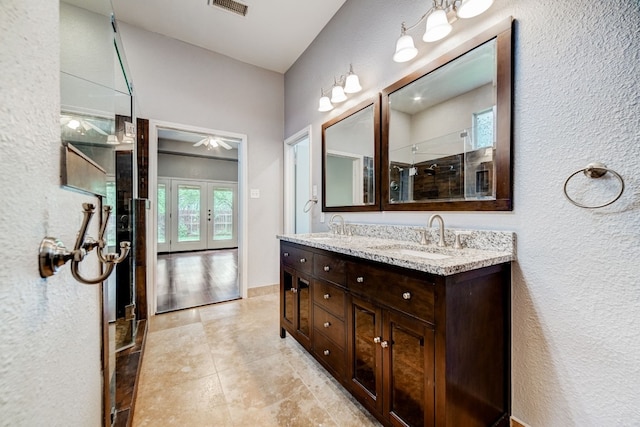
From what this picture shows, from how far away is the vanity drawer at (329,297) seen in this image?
1465 mm

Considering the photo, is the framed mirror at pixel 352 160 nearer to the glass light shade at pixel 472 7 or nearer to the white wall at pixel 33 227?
the glass light shade at pixel 472 7

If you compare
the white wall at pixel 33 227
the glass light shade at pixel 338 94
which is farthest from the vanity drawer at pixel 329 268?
the glass light shade at pixel 338 94

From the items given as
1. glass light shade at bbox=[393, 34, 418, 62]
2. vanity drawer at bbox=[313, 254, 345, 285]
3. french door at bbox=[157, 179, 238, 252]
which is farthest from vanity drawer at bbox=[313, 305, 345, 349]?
french door at bbox=[157, 179, 238, 252]

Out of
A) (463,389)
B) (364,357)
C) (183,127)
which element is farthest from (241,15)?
(463,389)

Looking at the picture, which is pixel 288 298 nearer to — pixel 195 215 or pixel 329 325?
pixel 329 325

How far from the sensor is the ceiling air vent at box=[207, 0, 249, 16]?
7.53 ft

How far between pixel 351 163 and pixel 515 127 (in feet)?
4.18

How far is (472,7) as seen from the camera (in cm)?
127

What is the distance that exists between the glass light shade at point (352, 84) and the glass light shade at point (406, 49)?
0.49 metres

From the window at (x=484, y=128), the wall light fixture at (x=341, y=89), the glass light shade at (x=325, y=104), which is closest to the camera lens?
the window at (x=484, y=128)

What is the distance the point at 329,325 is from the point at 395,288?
2.05ft

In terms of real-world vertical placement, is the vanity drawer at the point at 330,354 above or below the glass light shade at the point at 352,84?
below

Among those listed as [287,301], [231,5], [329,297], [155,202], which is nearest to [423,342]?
[329,297]

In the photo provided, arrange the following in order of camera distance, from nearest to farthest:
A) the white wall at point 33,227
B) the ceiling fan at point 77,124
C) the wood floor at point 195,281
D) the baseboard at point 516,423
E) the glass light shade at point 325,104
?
the white wall at point 33,227, the ceiling fan at point 77,124, the baseboard at point 516,423, the glass light shade at point 325,104, the wood floor at point 195,281
